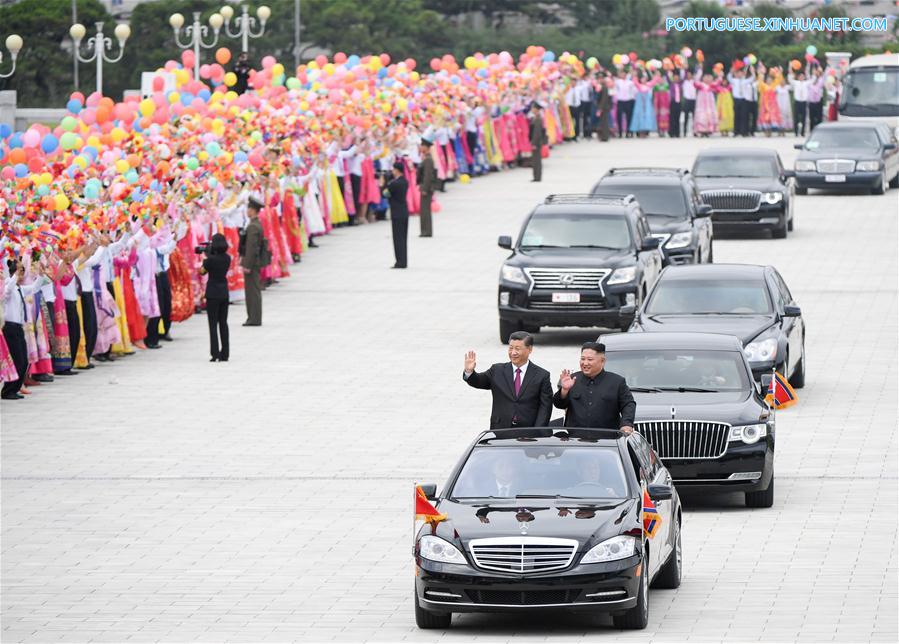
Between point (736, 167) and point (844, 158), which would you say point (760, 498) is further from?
point (844, 158)

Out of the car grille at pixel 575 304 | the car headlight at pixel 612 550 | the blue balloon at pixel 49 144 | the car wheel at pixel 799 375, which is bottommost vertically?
the car wheel at pixel 799 375

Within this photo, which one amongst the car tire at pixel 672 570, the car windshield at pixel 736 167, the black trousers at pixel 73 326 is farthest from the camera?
the car windshield at pixel 736 167

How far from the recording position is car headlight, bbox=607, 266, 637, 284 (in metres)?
27.3

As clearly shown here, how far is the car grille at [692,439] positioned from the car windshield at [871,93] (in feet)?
123

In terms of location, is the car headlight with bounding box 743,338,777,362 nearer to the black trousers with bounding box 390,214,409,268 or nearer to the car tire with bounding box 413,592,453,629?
the car tire with bounding box 413,592,453,629

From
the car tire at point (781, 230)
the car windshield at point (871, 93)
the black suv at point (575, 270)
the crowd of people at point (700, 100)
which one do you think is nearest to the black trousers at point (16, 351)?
the black suv at point (575, 270)

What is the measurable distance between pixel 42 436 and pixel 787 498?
792cm

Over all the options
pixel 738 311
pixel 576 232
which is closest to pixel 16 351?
pixel 576 232

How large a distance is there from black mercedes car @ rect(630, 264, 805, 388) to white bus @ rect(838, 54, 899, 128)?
30.5m

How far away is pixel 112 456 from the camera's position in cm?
2061

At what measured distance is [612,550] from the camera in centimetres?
1298

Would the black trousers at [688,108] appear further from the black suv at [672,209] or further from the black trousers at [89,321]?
the black trousers at [89,321]

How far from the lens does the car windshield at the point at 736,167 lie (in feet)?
130

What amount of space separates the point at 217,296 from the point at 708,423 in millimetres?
10580
